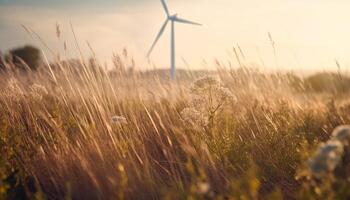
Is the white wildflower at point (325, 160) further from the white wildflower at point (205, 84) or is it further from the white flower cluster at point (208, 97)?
the white wildflower at point (205, 84)

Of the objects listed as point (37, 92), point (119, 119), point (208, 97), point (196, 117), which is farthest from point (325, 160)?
point (37, 92)

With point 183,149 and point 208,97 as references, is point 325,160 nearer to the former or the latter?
point 183,149

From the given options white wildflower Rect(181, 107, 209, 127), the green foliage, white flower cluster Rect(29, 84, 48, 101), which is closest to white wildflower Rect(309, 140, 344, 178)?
white wildflower Rect(181, 107, 209, 127)

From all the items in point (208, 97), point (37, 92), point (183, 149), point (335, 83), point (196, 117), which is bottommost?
point (335, 83)

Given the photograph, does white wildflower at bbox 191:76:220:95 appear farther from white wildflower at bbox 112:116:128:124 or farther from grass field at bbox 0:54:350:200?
white wildflower at bbox 112:116:128:124

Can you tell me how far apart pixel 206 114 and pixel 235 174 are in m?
0.66

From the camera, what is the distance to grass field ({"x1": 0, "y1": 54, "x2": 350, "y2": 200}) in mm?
3082

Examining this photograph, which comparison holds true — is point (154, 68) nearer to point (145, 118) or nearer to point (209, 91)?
point (145, 118)

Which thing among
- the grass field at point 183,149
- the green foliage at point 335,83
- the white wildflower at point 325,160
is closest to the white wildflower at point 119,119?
the grass field at point 183,149

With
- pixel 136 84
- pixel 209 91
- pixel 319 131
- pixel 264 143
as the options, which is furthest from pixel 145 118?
pixel 319 131

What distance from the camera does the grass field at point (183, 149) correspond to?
3082 mm

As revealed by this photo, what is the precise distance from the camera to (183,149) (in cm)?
398

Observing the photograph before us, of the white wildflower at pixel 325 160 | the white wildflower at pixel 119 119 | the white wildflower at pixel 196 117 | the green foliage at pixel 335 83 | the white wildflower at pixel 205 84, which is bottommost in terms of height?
the green foliage at pixel 335 83

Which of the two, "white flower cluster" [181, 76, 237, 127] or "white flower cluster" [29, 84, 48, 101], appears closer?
"white flower cluster" [181, 76, 237, 127]
